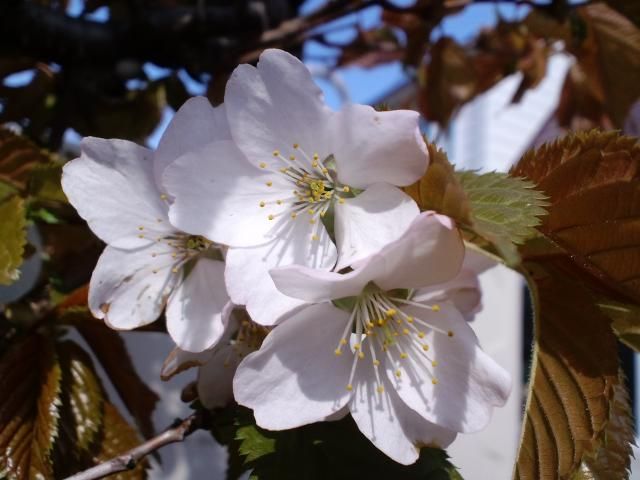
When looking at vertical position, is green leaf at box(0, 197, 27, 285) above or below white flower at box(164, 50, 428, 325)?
below

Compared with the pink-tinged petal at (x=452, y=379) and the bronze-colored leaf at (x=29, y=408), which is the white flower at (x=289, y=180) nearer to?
the pink-tinged petal at (x=452, y=379)

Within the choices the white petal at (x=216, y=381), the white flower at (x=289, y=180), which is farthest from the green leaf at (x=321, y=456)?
the white flower at (x=289, y=180)

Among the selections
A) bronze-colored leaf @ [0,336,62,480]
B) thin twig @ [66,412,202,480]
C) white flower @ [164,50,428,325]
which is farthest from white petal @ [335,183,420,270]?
bronze-colored leaf @ [0,336,62,480]

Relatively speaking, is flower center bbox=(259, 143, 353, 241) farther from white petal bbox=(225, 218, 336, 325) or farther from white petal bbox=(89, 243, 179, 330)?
white petal bbox=(89, 243, 179, 330)

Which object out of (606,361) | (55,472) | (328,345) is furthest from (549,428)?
(55,472)

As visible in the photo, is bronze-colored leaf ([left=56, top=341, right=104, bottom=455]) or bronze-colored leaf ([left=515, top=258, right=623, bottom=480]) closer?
bronze-colored leaf ([left=515, top=258, right=623, bottom=480])

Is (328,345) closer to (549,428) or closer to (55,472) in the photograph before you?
(549,428)
